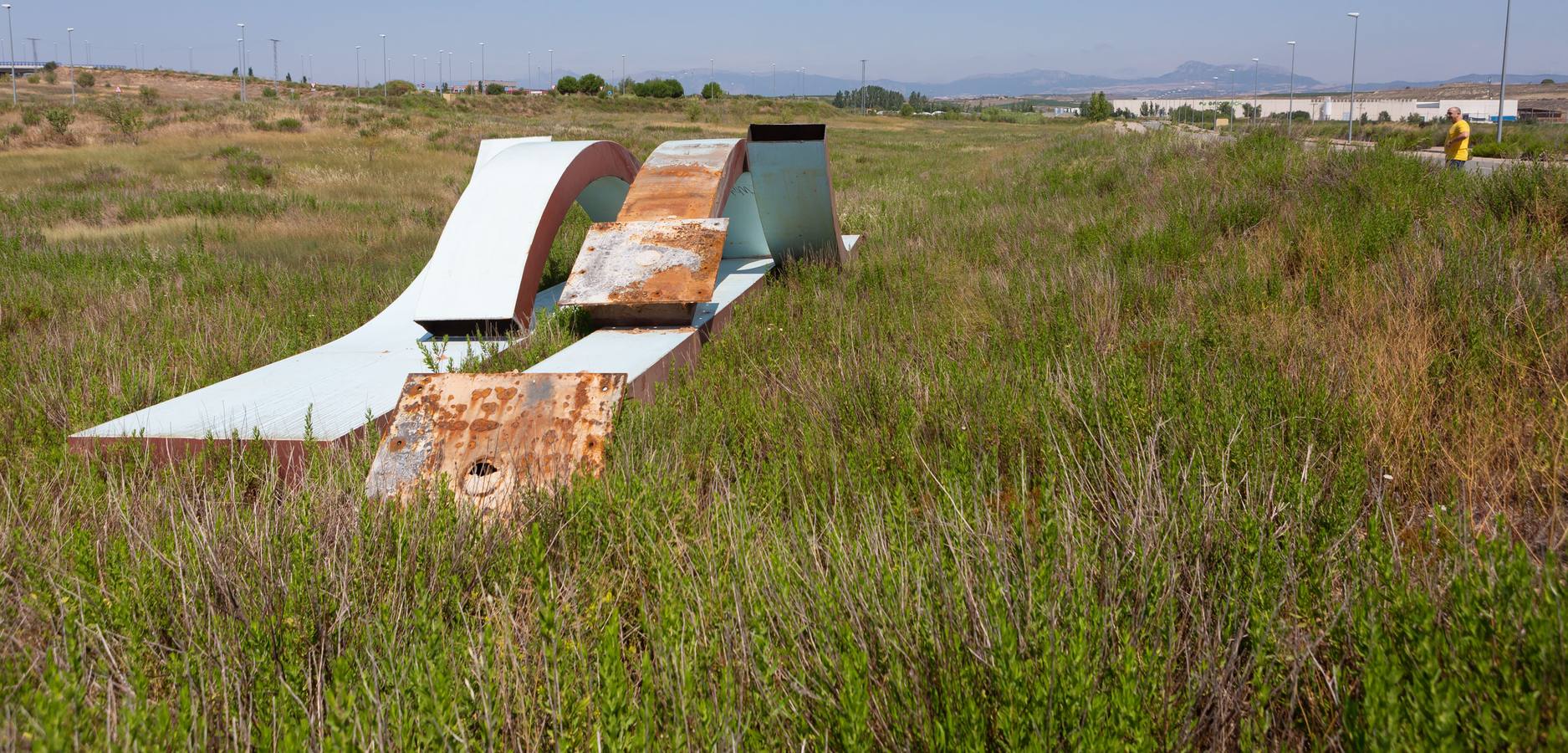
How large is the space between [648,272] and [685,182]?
3.57 ft

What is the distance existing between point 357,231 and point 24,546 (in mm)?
10937

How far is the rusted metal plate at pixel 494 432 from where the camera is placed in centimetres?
313

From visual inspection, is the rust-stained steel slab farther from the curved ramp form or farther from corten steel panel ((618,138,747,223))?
the curved ramp form

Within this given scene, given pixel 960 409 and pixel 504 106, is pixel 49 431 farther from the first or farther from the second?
pixel 504 106

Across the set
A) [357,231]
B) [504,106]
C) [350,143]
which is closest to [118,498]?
[357,231]

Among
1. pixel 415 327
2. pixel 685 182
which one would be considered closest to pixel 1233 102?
pixel 685 182

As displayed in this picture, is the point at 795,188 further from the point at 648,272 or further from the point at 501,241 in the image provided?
the point at 501,241

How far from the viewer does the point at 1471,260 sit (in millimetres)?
4254

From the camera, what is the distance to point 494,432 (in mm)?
3381

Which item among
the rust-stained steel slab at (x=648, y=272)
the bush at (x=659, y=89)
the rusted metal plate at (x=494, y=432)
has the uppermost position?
the bush at (x=659, y=89)

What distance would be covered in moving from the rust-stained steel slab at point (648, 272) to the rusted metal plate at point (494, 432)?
1545mm

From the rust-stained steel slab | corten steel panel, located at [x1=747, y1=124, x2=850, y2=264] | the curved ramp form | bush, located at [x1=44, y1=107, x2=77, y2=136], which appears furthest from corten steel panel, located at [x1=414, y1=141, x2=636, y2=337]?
bush, located at [x1=44, y1=107, x2=77, y2=136]

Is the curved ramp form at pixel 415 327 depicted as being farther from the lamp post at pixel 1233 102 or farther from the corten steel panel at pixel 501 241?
the lamp post at pixel 1233 102

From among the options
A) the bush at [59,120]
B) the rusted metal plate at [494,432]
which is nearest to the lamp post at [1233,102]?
the rusted metal plate at [494,432]
